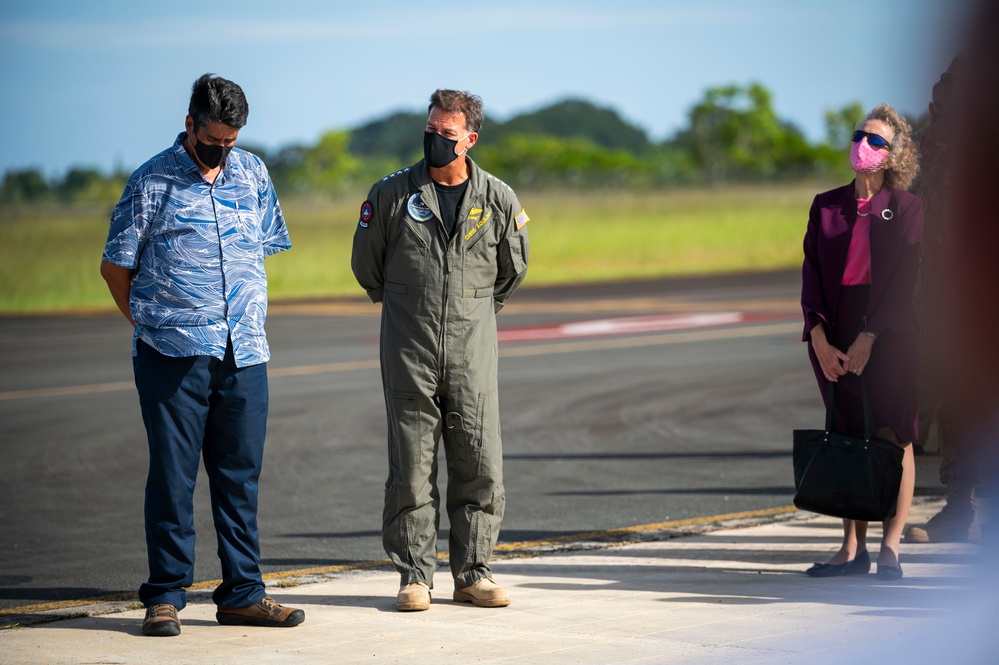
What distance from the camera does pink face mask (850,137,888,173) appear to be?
5.36 meters

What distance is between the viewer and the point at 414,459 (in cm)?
523

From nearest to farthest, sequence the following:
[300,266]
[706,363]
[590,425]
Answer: [590,425] < [706,363] < [300,266]

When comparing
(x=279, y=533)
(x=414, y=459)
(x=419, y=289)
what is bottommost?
(x=279, y=533)

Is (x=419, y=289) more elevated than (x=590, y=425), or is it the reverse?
(x=419, y=289)

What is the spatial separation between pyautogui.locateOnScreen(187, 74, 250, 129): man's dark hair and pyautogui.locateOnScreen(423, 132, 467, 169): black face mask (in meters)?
0.76

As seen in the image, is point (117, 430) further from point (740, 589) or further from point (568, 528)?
A: point (740, 589)

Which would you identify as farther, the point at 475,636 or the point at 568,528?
the point at 568,528

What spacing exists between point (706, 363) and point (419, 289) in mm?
9913

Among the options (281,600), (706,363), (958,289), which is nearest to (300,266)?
(706,363)

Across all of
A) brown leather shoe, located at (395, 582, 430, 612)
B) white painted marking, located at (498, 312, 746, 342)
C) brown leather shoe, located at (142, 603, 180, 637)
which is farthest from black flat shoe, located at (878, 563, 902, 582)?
white painted marking, located at (498, 312, 746, 342)

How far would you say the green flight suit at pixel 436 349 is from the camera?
518cm

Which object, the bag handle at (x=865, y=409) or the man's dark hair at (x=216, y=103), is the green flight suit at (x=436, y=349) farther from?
the bag handle at (x=865, y=409)

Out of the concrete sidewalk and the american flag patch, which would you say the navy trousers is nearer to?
the concrete sidewalk

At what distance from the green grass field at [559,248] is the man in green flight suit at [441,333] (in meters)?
24.2
